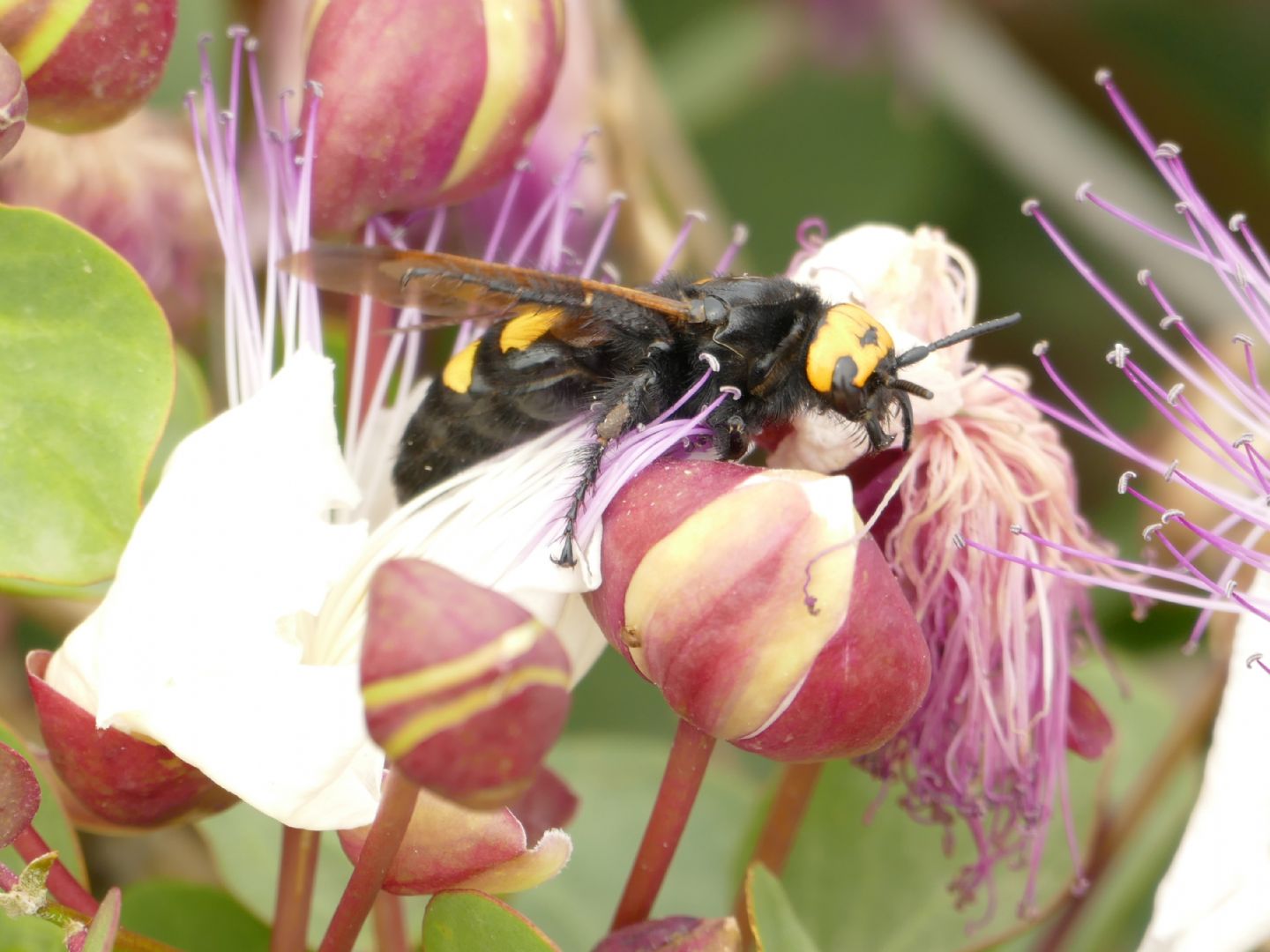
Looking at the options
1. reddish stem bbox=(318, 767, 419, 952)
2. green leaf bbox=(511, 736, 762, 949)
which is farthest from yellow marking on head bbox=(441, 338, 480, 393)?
green leaf bbox=(511, 736, 762, 949)

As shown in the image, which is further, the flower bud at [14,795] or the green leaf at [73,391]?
the green leaf at [73,391]

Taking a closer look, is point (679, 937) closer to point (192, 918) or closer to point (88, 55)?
point (192, 918)

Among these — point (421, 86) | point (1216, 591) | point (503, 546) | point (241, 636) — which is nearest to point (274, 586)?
point (241, 636)

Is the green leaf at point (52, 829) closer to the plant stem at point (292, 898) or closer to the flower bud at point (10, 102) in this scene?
the plant stem at point (292, 898)

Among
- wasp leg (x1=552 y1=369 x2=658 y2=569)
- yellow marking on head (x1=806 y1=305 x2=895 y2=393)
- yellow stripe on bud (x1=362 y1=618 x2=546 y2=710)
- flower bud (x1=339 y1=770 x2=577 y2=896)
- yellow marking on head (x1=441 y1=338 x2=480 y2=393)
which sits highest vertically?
yellow marking on head (x1=806 y1=305 x2=895 y2=393)

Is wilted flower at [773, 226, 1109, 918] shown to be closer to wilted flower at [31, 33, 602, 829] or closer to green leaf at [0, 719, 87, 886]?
wilted flower at [31, 33, 602, 829]

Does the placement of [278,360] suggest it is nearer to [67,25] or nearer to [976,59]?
[67,25]

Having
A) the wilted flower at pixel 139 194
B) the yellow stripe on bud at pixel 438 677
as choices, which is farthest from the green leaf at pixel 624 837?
the yellow stripe on bud at pixel 438 677
